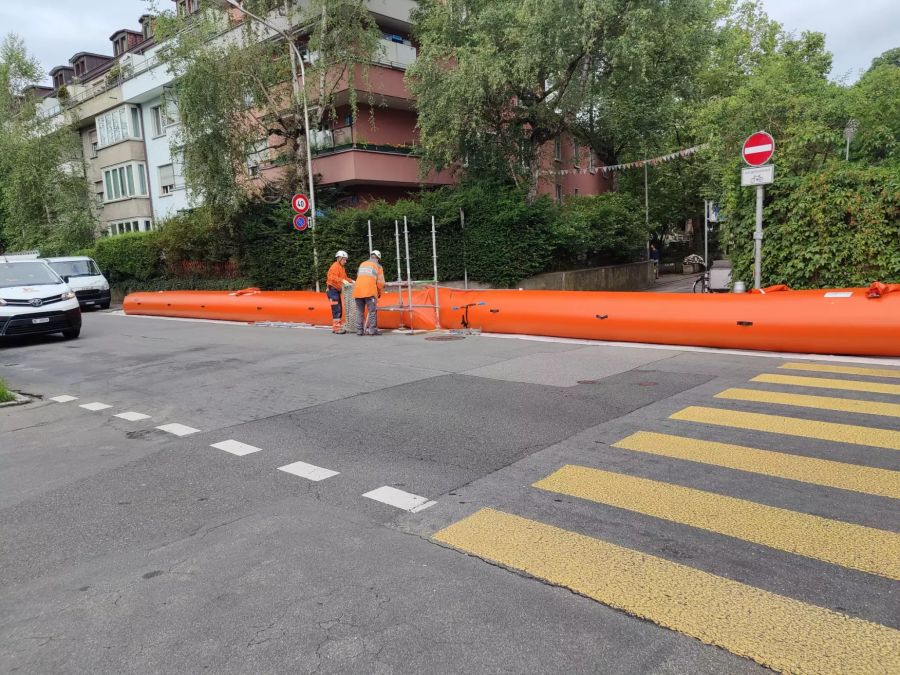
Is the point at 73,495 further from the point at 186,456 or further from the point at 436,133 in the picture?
the point at 436,133

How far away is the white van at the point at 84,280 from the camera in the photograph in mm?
23875

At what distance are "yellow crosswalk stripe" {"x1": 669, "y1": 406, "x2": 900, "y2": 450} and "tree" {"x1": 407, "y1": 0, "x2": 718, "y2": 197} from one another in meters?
13.9

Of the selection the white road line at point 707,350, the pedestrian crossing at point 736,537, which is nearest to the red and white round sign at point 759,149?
the white road line at point 707,350

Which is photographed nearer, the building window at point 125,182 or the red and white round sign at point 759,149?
the red and white round sign at point 759,149

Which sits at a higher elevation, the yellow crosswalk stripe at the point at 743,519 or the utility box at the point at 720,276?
the utility box at the point at 720,276

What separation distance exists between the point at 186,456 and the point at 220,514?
149 centimetres

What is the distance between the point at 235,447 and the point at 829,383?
247 inches

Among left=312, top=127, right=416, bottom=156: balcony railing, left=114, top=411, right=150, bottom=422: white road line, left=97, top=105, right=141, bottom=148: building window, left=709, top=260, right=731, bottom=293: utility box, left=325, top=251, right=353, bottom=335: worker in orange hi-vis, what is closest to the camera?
left=114, top=411, right=150, bottom=422: white road line

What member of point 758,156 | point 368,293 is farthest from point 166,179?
point 758,156

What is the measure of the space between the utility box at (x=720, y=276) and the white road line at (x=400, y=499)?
12.4 m

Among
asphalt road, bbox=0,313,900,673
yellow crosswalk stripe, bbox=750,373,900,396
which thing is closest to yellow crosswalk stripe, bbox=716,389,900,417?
asphalt road, bbox=0,313,900,673

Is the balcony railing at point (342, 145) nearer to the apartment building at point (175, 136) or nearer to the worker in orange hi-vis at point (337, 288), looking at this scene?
the apartment building at point (175, 136)

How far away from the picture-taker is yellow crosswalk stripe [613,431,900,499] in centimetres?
401

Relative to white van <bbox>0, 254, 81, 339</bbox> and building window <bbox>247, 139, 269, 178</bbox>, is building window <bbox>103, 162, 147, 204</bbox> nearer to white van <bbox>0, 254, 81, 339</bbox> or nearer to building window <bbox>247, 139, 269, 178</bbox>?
building window <bbox>247, 139, 269, 178</bbox>
